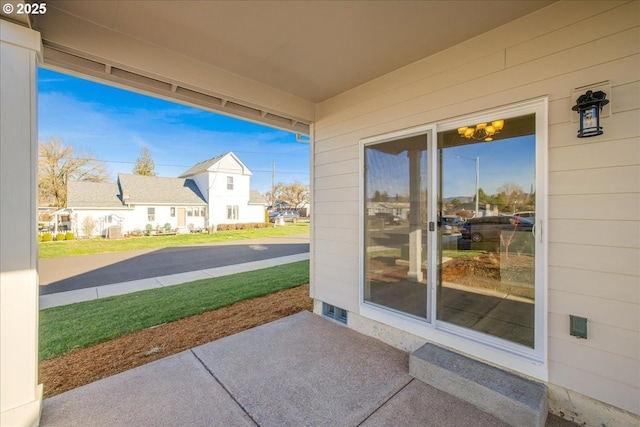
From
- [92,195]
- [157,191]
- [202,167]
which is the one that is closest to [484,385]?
[157,191]

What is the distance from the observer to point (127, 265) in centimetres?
808

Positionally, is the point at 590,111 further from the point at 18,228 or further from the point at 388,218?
the point at 18,228

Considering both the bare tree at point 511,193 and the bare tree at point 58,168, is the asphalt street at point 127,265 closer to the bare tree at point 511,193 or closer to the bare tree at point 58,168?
the bare tree at point 511,193

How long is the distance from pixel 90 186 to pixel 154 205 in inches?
152

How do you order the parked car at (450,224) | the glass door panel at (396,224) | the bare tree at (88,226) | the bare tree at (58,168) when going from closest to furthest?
the parked car at (450,224) < the glass door panel at (396,224) < the bare tree at (88,226) < the bare tree at (58,168)

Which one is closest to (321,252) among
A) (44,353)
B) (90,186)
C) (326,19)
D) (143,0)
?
(326,19)

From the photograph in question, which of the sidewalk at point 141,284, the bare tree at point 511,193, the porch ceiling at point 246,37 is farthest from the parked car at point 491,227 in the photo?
the sidewalk at point 141,284

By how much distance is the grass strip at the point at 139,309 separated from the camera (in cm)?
326

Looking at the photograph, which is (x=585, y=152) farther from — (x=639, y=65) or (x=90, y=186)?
(x=90, y=186)

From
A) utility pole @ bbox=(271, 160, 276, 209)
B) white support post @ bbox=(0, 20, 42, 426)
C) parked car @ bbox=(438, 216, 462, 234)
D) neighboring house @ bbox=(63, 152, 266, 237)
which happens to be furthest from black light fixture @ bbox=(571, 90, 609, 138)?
utility pole @ bbox=(271, 160, 276, 209)

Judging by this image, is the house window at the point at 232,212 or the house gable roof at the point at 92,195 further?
the house window at the point at 232,212

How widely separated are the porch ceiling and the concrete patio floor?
2694 mm

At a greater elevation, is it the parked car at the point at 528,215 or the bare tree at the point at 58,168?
the bare tree at the point at 58,168

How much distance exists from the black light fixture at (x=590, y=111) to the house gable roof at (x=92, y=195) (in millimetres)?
20017
